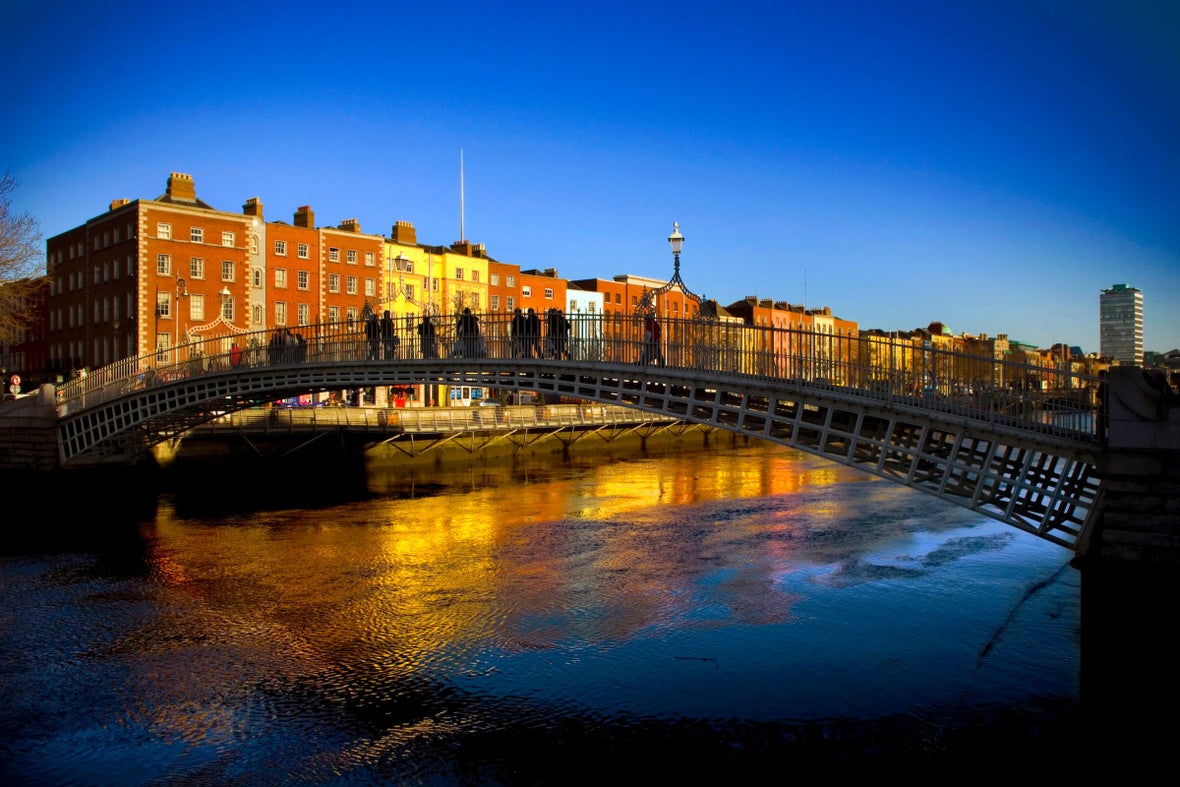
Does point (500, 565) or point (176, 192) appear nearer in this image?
point (500, 565)

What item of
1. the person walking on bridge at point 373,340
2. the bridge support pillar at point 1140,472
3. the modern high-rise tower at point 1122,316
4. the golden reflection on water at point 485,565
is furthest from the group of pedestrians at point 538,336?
the modern high-rise tower at point 1122,316

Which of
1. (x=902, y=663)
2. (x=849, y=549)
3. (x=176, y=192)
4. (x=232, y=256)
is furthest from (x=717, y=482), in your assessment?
(x=176, y=192)

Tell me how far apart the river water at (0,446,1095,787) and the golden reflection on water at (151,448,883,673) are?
0.11 meters

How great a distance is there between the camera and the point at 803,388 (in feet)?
55.8

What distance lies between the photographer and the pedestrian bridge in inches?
586

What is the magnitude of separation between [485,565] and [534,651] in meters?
6.80

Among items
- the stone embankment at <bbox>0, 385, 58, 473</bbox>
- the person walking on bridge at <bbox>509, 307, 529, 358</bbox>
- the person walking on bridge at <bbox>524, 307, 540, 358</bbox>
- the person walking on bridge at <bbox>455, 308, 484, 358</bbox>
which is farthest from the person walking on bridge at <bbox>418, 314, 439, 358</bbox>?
the stone embankment at <bbox>0, 385, 58, 473</bbox>

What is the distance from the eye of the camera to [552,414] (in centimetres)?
5328

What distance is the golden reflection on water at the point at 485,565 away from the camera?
1570 cm

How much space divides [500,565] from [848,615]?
323 inches

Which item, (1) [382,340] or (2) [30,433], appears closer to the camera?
(1) [382,340]

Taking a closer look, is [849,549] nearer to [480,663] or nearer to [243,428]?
[480,663]

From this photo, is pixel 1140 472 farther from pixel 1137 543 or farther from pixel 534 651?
pixel 534 651

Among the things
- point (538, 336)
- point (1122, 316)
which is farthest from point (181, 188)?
point (1122, 316)
